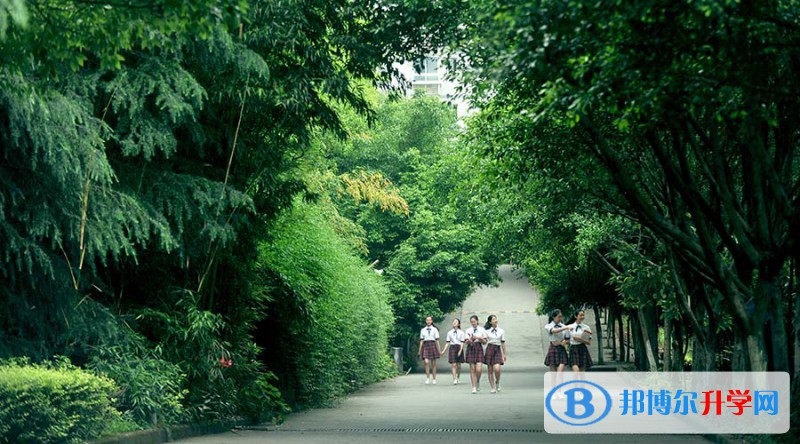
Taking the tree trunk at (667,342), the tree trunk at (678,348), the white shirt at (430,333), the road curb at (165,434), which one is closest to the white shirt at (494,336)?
the tree trunk at (667,342)

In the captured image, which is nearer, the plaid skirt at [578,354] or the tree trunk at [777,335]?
the tree trunk at [777,335]

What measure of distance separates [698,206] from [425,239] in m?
37.3

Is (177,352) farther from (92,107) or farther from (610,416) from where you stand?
(610,416)

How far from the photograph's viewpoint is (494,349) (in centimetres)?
2683

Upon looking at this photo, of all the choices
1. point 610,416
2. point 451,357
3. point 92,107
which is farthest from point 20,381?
point 451,357

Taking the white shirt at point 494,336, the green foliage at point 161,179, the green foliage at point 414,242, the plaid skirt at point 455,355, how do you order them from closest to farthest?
the green foliage at point 161,179 < the white shirt at point 494,336 < the plaid skirt at point 455,355 < the green foliage at point 414,242

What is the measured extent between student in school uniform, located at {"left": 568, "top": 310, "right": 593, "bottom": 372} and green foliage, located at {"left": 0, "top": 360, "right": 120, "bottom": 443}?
11.9 m

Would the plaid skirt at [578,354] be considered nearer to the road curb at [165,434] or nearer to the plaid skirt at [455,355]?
the road curb at [165,434]

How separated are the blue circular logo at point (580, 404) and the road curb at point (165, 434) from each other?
17.4 feet

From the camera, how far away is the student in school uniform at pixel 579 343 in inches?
876

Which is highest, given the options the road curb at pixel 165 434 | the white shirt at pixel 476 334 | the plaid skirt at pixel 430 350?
the white shirt at pixel 476 334

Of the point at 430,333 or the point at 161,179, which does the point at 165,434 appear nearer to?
the point at 161,179

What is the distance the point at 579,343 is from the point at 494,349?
179 inches

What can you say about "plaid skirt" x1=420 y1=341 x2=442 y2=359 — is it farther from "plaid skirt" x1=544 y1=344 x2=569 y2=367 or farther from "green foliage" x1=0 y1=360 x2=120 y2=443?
"green foliage" x1=0 y1=360 x2=120 y2=443
